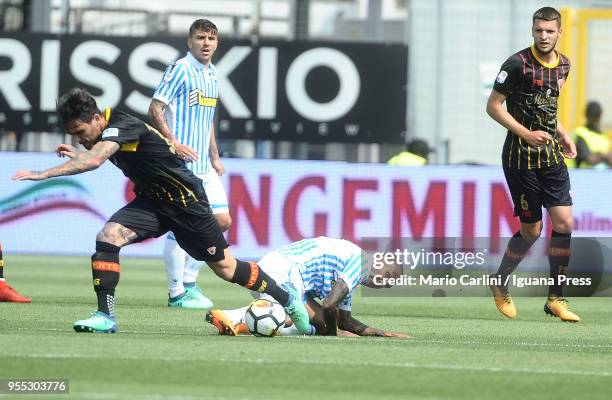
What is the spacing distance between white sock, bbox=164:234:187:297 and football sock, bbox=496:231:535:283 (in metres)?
2.59

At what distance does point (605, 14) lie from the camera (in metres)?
22.8

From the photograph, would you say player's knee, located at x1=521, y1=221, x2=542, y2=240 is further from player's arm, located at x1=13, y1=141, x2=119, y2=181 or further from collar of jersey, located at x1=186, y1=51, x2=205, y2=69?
player's arm, located at x1=13, y1=141, x2=119, y2=181

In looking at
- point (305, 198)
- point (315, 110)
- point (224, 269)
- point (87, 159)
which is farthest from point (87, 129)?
point (315, 110)

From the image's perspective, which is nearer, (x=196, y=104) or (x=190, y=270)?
(x=196, y=104)

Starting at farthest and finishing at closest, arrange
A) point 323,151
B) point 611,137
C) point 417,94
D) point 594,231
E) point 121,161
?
point 323,151
point 417,94
point 611,137
point 594,231
point 121,161

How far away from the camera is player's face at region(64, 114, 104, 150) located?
29.7 feet

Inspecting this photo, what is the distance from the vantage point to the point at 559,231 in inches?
458

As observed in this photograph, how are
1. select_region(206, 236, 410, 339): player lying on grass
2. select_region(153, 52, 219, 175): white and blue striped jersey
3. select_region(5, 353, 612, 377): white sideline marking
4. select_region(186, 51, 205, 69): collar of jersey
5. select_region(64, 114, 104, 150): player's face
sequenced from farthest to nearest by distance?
1. select_region(186, 51, 205, 69): collar of jersey
2. select_region(153, 52, 219, 175): white and blue striped jersey
3. select_region(206, 236, 410, 339): player lying on grass
4. select_region(64, 114, 104, 150): player's face
5. select_region(5, 353, 612, 377): white sideline marking

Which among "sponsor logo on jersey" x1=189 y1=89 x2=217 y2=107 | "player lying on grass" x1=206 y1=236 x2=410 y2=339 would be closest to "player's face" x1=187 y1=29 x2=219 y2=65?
"sponsor logo on jersey" x1=189 y1=89 x2=217 y2=107

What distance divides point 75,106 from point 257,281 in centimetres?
160

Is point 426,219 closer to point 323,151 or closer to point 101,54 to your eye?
point 101,54

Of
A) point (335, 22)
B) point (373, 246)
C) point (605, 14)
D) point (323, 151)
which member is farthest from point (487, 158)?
point (335, 22)

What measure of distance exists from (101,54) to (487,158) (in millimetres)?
7024

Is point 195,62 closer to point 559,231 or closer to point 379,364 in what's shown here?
point 559,231
